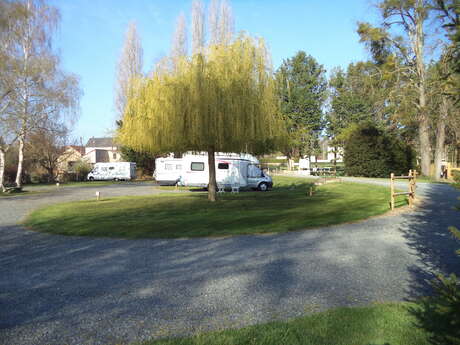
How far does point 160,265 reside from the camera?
6352mm

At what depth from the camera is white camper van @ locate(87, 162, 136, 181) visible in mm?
42031

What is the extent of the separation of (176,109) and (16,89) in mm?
15511

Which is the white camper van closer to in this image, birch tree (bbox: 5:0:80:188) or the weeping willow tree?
birch tree (bbox: 5:0:80:188)

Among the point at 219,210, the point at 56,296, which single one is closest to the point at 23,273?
the point at 56,296

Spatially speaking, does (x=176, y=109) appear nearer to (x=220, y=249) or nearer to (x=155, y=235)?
(x=155, y=235)

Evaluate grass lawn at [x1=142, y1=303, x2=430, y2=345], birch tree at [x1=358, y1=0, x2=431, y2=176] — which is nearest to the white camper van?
birch tree at [x1=358, y1=0, x2=431, y2=176]

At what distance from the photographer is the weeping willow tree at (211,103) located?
43.8 ft

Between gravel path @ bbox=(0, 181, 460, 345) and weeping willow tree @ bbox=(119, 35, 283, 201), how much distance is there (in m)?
5.74

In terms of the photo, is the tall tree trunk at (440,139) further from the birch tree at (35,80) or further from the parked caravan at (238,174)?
the birch tree at (35,80)

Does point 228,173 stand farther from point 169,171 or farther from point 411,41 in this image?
point 411,41

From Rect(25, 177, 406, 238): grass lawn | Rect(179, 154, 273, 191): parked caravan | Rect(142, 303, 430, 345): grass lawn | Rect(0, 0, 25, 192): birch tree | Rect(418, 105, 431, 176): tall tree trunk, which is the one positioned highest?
Rect(0, 0, 25, 192): birch tree

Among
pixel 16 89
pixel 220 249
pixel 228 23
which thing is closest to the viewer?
pixel 220 249

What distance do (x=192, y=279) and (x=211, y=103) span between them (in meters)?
8.75

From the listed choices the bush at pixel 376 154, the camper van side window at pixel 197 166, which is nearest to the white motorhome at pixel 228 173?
the camper van side window at pixel 197 166
